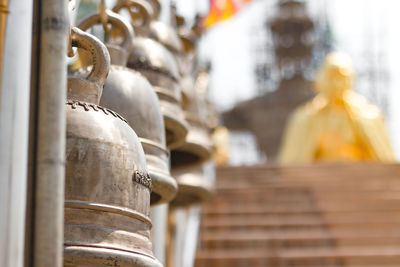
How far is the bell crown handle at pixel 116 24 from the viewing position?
306 cm

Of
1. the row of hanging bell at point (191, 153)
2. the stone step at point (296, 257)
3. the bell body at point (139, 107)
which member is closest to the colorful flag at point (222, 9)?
the stone step at point (296, 257)

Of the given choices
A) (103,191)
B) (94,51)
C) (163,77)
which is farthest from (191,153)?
(103,191)

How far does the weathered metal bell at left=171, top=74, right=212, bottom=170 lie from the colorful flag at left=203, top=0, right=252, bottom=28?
21.1 ft

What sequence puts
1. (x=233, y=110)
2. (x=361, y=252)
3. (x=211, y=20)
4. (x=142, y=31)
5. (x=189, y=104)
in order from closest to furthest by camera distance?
(x=142, y=31) < (x=189, y=104) < (x=361, y=252) < (x=211, y=20) < (x=233, y=110)

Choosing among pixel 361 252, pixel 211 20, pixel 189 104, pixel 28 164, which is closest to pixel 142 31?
pixel 189 104

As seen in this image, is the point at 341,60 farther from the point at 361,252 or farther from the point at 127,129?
the point at 127,129

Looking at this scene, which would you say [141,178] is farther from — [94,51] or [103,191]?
[94,51]

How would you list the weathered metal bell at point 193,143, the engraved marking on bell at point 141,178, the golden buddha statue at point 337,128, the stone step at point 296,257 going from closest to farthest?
the engraved marking on bell at point 141,178 < the weathered metal bell at point 193,143 < the stone step at point 296,257 < the golden buddha statue at point 337,128

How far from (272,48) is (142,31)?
21.7 meters

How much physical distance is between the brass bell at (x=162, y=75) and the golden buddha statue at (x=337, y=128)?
11.4 metres

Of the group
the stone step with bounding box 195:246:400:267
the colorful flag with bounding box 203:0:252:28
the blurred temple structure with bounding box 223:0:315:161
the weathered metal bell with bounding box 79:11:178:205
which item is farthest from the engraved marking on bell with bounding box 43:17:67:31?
the blurred temple structure with bounding box 223:0:315:161

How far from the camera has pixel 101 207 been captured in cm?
237

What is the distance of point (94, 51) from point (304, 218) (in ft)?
22.3

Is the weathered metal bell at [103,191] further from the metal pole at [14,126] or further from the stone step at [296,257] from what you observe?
the stone step at [296,257]
